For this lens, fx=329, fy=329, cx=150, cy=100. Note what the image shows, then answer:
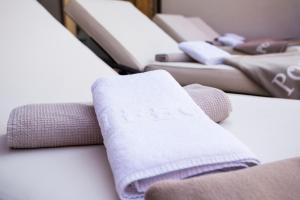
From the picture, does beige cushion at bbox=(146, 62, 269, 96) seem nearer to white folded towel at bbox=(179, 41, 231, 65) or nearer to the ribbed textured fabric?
white folded towel at bbox=(179, 41, 231, 65)

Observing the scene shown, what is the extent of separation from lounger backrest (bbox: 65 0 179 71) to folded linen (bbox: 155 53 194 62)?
7 cm

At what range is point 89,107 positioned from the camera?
86cm

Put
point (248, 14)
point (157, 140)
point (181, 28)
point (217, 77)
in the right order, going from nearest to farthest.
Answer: point (157, 140) → point (217, 77) → point (181, 28) → point (248, 14)

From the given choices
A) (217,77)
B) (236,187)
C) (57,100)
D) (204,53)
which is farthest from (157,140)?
(204,53)

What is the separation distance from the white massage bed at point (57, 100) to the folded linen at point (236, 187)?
Result: 0.14m

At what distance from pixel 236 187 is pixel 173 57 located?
1.71 meters

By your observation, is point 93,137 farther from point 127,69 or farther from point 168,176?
point 127,69

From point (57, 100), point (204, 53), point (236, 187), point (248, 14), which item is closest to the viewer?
point (236, 187)

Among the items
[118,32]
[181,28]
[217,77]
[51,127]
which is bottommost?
[181,28]

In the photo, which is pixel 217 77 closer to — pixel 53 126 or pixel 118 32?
pixel 118 32

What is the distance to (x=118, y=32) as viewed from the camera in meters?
2.10

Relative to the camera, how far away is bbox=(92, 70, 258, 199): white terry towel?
0.55m

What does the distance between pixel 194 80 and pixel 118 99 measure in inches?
43.3

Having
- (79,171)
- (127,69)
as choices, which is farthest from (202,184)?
(127,69)
